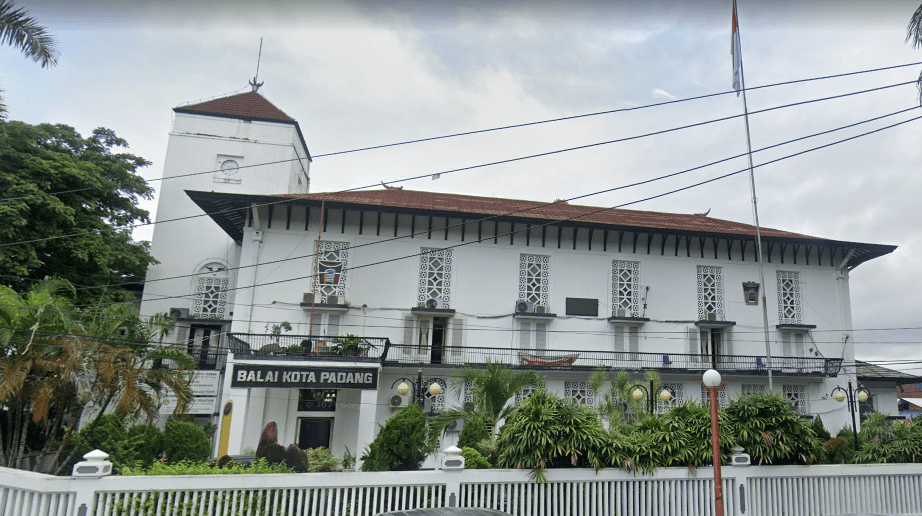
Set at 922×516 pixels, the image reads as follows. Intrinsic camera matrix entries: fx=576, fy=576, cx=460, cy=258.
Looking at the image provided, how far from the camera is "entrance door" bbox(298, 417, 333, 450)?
20.3m

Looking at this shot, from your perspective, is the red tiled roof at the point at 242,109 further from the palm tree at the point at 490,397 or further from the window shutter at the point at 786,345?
the window shutter at the point at 786,345

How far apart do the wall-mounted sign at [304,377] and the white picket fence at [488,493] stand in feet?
35.8

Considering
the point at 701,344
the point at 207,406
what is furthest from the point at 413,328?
the point at 701,344

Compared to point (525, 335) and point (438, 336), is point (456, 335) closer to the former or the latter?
point (438, 336)

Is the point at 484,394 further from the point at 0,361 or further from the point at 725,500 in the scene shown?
the point at 0,361

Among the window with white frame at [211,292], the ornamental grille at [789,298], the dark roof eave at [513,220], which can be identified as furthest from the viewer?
Answer: the ornamental grille at [789,298]

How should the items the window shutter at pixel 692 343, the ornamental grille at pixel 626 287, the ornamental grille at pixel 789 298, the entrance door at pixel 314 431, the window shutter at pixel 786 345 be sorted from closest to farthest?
the entrance door at pixel 314 431 < the window shutter at pixel 692 343 < the ornamental grille at pixel 626 287 < the window shutter at pixel 786 345 < the ornamental grille at pixel 789 298

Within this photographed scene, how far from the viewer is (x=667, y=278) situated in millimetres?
23797

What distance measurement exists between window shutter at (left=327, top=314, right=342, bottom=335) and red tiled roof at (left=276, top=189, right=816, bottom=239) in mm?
4330

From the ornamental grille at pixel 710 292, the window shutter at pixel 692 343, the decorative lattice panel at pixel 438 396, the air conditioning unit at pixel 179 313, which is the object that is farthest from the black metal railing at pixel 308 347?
the ornamental grille at pixel 710 292

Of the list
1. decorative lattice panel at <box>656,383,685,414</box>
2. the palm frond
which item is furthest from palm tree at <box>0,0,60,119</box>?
decorative lattice panel at <box>656,383,685,414</box>

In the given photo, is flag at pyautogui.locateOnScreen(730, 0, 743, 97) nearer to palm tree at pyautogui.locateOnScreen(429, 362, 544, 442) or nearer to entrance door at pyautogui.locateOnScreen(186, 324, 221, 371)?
palm tree at pyautogui.locateOnScreen(429, 362, 544, 442)

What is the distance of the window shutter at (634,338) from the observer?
22.8 metres

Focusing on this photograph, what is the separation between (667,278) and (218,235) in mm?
19386
